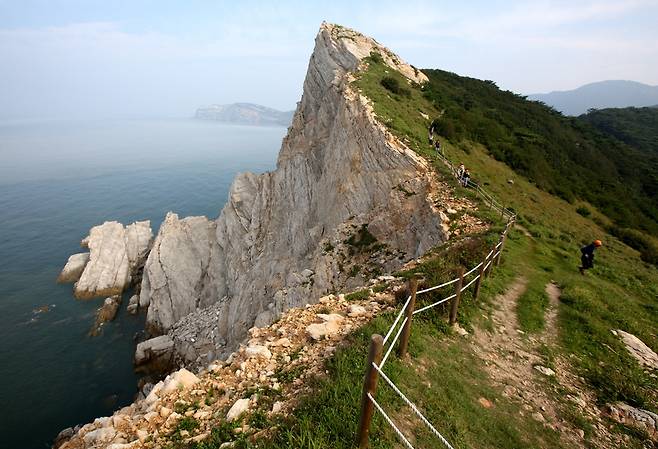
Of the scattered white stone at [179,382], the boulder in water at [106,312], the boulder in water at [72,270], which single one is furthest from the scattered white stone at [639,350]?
the boulder in water at [72,270]

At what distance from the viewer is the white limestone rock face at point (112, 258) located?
4456 cm

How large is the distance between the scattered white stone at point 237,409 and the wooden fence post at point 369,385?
296cm

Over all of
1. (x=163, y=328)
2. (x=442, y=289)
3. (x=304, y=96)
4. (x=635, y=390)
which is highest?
(x=304, y=96)

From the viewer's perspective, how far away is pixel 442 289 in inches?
441

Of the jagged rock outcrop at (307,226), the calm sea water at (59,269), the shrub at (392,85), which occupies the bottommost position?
the calm sea water at (59,269)

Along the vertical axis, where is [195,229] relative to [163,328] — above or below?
above

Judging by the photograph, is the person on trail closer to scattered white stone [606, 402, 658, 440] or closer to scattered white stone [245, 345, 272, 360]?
scattered white stone [606, 402, 658, 440]

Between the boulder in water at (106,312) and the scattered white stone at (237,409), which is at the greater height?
the scattered white stone at (237,409)

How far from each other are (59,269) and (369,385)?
59.9 m

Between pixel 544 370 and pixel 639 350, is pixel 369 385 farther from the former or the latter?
pixel 639 350

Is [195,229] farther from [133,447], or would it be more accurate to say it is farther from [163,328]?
[133,447]

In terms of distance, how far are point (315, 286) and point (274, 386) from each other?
14915 mm

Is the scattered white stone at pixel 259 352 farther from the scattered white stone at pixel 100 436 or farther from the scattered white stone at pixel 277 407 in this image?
the scattered white stone at pixel 100 436

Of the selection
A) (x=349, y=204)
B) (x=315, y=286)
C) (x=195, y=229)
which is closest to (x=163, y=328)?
(x=195, y=229)
